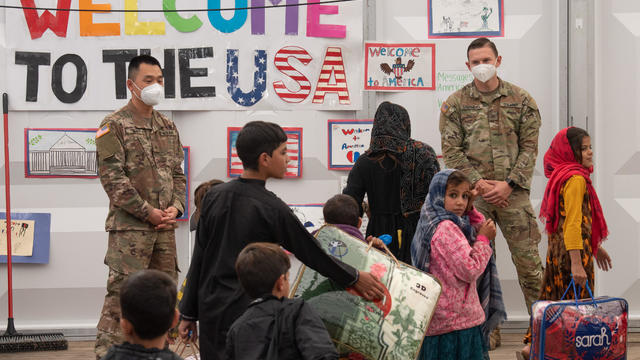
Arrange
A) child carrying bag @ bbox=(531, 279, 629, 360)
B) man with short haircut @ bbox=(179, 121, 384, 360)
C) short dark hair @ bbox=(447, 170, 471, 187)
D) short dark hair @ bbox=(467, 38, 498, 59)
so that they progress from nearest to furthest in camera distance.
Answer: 1. man with short haircut @ bbox=(179, 121, 384, 360)
2. short dark hair @ bbox=(447, 170, 471, 187)
3. child carrying bag @ bbox=(531, 279, 629, 360)
4. short dark hair @ bbox=(467, 38, 498, 59)

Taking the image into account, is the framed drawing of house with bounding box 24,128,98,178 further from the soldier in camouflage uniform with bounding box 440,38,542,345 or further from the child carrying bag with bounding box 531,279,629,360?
the child carrying bag with bounding box 531,279,629,360

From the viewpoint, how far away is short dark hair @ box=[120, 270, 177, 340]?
2.40 meters

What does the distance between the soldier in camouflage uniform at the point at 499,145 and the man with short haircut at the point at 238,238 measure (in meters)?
2.29

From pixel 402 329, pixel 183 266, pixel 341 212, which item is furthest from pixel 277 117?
pixel 402 329

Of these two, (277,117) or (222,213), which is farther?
(277,117)

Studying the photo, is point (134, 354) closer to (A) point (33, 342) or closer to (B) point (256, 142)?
(B) point (256, 142)

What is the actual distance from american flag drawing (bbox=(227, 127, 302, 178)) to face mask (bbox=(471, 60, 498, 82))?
135 centimetres

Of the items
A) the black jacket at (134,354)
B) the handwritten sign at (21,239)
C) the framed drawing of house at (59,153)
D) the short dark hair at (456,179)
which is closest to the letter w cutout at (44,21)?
the framed drawing of house at (59,153)

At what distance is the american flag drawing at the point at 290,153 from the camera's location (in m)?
5.86

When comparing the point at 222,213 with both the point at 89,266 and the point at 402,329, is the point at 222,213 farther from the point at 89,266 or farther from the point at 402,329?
the point at 89,266

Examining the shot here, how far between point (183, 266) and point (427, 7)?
256cm

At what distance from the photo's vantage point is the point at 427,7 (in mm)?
5852

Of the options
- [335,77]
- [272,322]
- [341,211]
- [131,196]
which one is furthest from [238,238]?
[335,77]

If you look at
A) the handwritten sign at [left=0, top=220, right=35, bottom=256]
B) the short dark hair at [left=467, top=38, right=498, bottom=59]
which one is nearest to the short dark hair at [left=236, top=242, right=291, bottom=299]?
the short dark hair at [left=467, top=38, right=498, bottom=59]
